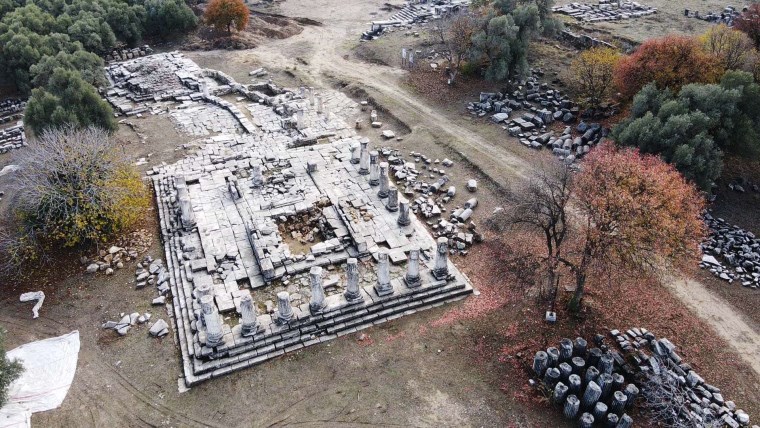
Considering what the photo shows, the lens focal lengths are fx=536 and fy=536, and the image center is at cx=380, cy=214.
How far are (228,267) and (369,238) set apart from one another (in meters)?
6.29

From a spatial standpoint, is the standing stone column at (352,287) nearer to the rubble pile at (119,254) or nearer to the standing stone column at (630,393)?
the standing stone column at (630,393)

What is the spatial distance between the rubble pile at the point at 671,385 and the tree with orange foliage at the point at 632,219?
3.07 metres

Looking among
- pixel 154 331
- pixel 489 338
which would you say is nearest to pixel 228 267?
pixel 154 331

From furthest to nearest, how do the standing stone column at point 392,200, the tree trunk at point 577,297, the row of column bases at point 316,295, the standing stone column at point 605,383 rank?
1. the standing stone column at point 392,200
2. the tree trunk at point 577,297
3. the row of column bases at point 316,295
4. the standing stone column at point 605,383

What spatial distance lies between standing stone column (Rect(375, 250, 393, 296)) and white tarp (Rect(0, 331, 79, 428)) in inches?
452

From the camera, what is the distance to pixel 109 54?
47.8 metres

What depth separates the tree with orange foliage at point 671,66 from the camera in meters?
29.1

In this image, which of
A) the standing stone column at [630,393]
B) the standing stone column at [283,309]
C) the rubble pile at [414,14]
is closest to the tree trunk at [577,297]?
the standing stone column at [630,393]

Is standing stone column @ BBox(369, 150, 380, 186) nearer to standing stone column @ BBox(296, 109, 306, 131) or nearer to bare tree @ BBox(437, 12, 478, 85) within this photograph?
standing stone column @ BBox(296, 109, 306, 131)

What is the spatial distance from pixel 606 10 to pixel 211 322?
170ft

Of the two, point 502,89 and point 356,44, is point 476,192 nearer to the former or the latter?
point 502,89

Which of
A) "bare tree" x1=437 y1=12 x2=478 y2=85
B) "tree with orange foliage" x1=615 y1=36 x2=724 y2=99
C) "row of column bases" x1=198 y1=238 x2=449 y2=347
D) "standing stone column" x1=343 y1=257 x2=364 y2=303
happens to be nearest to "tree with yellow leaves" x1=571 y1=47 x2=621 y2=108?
"tree with orange foliage" x1=615 y1=36 x2=724 y2=99

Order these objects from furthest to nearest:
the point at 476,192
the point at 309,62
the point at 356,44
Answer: the point at 356,44
the point at 309,62
the point at 476,192

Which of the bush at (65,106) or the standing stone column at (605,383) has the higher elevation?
the bush at (65,106)
